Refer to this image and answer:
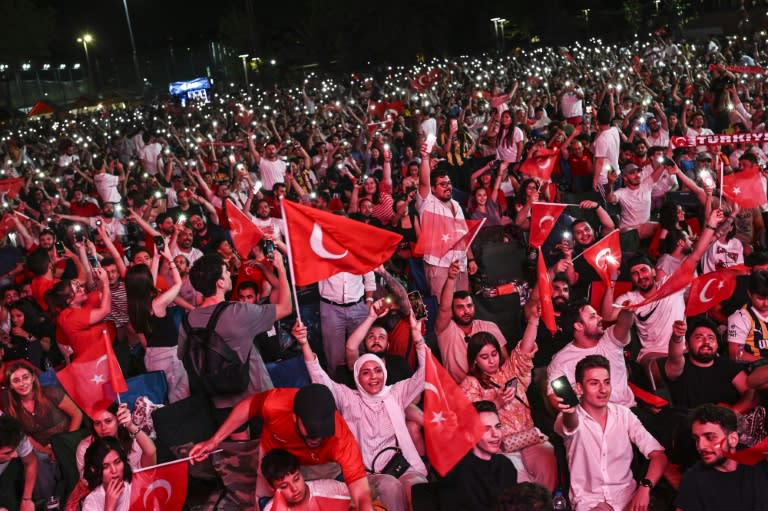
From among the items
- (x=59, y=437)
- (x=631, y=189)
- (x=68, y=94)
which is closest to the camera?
(x=59, y=437)

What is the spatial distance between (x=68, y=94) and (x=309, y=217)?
167 feet

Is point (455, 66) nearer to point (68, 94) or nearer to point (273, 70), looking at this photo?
point (273, 70)

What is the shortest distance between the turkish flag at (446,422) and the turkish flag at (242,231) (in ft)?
9.83

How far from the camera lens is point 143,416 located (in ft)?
20.4

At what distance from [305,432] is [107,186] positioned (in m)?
11.1

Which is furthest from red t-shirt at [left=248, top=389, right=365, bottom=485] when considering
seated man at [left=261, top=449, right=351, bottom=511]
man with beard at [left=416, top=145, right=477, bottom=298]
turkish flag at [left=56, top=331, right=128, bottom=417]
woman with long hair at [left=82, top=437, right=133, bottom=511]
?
man with beard at [left=416, top=145, right=477, bottom=298]

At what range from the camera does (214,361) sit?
18.6 feet

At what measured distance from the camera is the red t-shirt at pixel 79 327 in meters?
6.69

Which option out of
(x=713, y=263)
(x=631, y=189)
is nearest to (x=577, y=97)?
(x=631, y=189)

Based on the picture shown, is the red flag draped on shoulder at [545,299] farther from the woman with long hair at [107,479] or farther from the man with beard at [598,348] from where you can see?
the woman with long hair at [107,479]

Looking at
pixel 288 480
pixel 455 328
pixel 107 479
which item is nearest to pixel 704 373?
pixel 455 328

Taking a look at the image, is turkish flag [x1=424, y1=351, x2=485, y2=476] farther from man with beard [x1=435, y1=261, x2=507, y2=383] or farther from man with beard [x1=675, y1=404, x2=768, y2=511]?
man with beard [x1=435, y1=261, x2=507, y2=383]

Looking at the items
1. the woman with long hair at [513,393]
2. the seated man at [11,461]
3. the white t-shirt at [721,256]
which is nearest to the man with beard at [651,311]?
the woman with long hair at [513,393]

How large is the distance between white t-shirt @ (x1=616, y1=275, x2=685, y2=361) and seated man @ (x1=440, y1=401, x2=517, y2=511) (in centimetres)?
210
